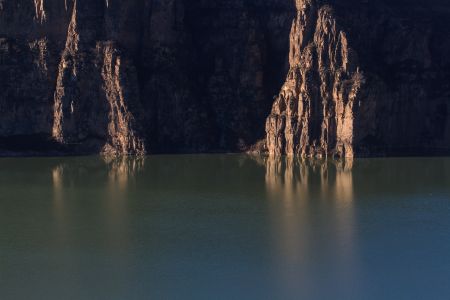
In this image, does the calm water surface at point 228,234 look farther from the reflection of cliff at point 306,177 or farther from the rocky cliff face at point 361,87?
the rocky cliff face at point 361,87

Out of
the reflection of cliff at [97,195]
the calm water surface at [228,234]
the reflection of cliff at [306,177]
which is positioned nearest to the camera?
the calm water surface at [228,234]

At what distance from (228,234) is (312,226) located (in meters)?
5.26

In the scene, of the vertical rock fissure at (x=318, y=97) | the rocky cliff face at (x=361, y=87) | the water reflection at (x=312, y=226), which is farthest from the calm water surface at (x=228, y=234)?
the vertical rock fissure at (x=318, y=97)

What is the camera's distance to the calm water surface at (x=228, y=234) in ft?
112

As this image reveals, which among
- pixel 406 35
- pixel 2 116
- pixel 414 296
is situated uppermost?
pixel 406 35

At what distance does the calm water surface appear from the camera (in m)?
34.2

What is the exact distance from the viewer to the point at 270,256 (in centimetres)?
3881

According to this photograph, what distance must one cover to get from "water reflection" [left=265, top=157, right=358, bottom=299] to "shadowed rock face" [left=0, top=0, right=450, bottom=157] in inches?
443

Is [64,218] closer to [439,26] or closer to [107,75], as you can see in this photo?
[107,75]

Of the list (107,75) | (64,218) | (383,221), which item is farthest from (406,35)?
(64,218)

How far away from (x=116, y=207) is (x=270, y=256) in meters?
17.3

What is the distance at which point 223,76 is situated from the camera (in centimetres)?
9444

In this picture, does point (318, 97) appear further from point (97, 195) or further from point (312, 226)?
point (312, 226)

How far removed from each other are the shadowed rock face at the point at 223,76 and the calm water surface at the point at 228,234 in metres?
12.0
